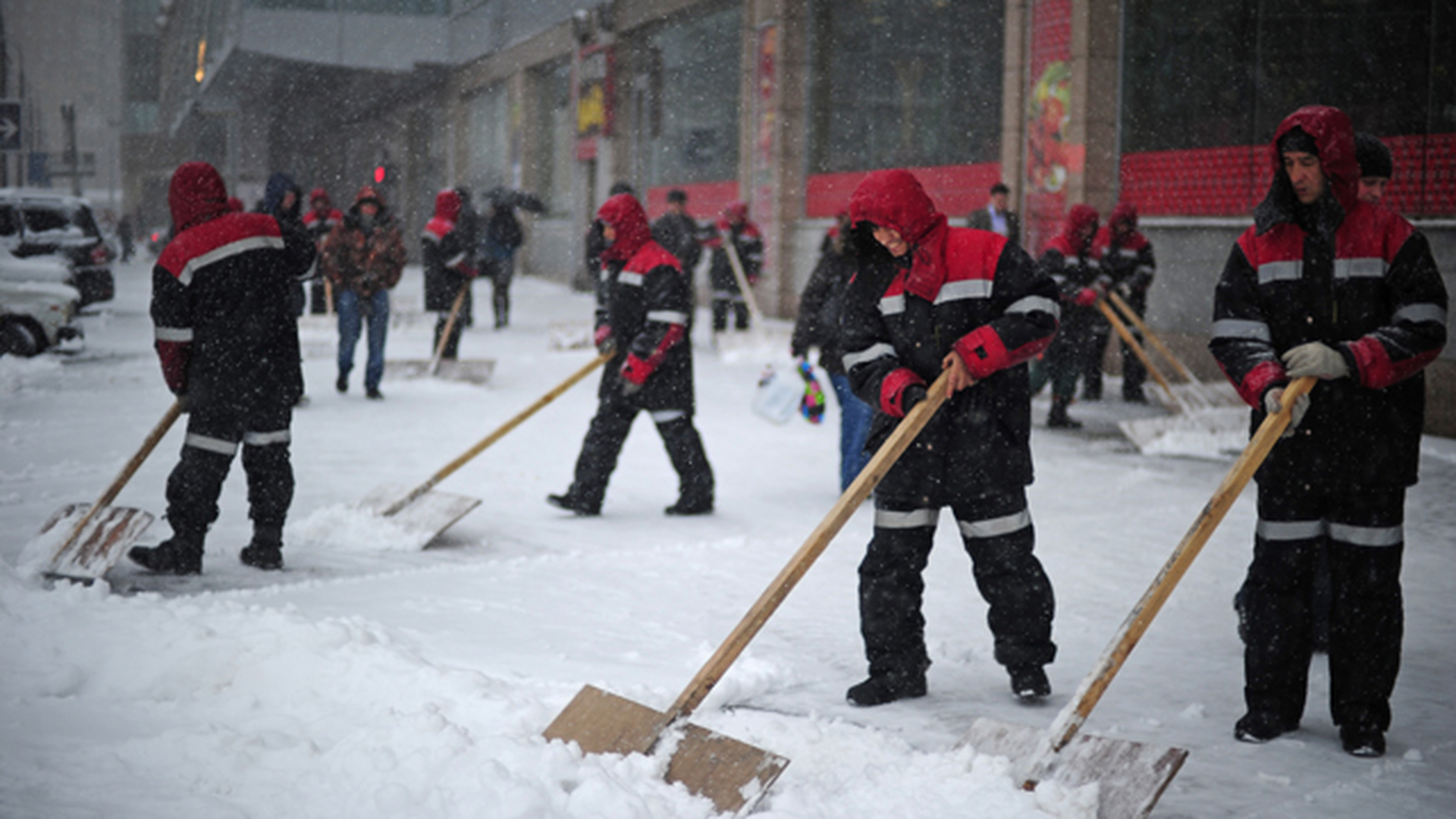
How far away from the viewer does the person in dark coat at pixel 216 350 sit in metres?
5.15

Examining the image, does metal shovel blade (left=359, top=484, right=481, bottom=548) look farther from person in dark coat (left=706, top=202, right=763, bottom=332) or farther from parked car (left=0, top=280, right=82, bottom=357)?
person in dark coat (left=706, top=202, right=763, bottom=332)

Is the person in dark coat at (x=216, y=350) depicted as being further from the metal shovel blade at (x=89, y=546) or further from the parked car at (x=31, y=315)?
the parked car at (x=31, y=315)

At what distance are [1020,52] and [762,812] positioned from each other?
12.1m

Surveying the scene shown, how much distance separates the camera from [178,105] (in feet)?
187

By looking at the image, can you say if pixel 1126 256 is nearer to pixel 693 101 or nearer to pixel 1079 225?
pixel 1079 225

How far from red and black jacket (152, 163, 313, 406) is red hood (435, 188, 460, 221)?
277 inches

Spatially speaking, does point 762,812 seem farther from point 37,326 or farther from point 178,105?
point 178,105

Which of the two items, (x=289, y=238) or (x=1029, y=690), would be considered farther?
(x=289, y=238)

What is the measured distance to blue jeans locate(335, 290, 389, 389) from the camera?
10.6m

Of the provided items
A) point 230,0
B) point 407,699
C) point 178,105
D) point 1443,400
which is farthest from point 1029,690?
point 178,105

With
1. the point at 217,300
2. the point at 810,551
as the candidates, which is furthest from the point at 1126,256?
the point at 810,551

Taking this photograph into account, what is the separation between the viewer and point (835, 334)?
261 inches

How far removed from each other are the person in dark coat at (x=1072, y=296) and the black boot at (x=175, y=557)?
6.27 m

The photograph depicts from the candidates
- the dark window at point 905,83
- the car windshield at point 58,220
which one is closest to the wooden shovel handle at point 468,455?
the dark window at point 905,83
